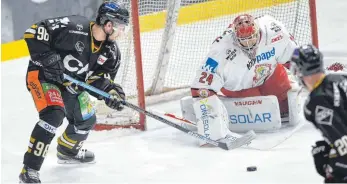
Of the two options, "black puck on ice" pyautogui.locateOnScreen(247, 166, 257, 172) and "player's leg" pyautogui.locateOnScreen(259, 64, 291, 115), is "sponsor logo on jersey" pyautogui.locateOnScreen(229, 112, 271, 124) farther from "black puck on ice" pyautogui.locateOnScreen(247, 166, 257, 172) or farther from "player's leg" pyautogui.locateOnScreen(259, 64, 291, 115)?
"black puck on ice" pyautogui.locateOnScreen(247, 166, 257, 172)

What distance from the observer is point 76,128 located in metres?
4.41

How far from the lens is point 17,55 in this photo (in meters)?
7.00

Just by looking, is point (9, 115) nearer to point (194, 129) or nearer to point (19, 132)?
point (19, 132)

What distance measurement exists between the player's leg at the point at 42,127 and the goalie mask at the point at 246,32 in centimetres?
115

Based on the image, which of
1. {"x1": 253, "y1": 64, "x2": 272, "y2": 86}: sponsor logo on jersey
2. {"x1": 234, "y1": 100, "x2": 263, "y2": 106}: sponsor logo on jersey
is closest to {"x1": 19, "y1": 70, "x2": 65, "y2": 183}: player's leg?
{"x1": 234, "y1": 100, "x2": 263, "y2": 106}: sponsor logo on jersey

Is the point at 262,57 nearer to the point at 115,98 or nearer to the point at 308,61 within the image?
the point at 115,98

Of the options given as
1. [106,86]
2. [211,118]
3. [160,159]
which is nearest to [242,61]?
[211,118]

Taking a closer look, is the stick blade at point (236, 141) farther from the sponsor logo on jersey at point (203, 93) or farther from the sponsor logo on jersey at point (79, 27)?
the sponsor logo on jersey at point (79, 27)

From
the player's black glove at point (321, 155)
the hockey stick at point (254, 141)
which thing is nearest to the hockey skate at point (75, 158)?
the hockey stick at point (254, 141)

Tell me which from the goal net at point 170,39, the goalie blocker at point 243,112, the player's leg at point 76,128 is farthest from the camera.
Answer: the goal net at point 170,39

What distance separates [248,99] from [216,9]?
1.51 m

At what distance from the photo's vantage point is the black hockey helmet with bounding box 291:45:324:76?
8.99 feet

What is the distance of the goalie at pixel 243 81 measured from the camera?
464cm

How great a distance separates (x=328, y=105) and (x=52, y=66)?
1.73 m
